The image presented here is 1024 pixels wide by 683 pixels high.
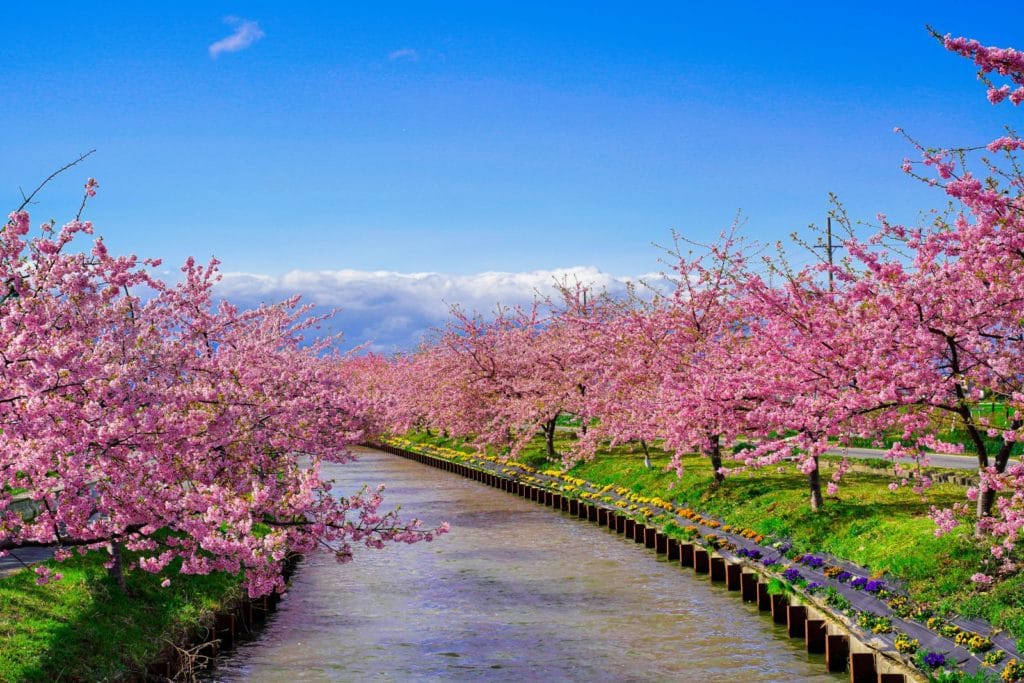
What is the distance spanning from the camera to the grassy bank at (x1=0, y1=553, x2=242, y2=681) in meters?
14.2

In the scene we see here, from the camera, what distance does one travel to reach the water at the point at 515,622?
16391mm

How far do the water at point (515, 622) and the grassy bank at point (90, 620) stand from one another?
1327 mm

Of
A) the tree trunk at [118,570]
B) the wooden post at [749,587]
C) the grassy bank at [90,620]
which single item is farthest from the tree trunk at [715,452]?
the tree trunk at [118,570]

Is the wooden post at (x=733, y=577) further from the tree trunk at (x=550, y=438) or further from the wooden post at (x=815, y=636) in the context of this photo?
the tree trunk at (x=550, y=438)

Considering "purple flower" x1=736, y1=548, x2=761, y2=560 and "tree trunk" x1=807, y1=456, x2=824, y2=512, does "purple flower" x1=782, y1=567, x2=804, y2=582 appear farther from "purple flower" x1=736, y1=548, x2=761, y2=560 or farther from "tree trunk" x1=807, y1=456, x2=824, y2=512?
"tree trunk" x1=807, y1=456, x2=824, y2=512

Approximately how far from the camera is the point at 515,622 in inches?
776

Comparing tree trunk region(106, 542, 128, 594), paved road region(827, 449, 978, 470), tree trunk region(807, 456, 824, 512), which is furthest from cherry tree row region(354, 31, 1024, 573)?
tree trunk region(106, 542, 128, 594)

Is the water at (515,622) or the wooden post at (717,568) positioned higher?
the wooden post at (717,568)

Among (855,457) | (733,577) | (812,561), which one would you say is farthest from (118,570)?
(855,457)

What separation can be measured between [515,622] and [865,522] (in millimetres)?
8219

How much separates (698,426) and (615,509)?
23.4ft

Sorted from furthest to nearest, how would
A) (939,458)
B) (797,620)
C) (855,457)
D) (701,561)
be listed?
(939,458), (855,457), (701,561), (797,620)

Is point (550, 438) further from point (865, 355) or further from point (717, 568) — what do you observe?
point (865, 355)

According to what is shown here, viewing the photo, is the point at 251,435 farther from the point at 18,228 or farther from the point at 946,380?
the point at 946,380
